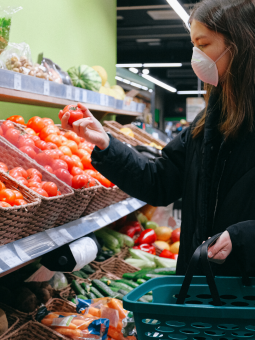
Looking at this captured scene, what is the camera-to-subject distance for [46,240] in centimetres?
146

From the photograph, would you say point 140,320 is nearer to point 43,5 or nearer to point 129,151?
point 129,151

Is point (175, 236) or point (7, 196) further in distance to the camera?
point (175, 236)

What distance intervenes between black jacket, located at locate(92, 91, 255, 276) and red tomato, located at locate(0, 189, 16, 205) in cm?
33

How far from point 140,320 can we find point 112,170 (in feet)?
2.17

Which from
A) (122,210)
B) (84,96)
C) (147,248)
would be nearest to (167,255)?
(147,248)

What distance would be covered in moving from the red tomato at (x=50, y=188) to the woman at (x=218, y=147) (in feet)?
1.17

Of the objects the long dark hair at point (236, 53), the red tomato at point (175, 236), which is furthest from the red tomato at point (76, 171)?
the red tomato at point (175, 236)

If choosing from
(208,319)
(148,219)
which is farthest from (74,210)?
(148,219)

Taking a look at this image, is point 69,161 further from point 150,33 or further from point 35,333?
point 150,33

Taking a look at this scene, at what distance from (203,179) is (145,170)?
0.26 m

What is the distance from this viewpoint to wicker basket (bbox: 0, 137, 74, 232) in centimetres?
144

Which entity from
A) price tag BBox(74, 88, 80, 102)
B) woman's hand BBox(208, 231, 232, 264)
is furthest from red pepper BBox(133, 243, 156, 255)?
woman's hand BBox(208, 231, 232, 264)

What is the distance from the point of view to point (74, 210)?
1724 millimetres

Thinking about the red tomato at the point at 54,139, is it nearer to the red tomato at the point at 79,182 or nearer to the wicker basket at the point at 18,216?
the red tomato at the point at 79,182
